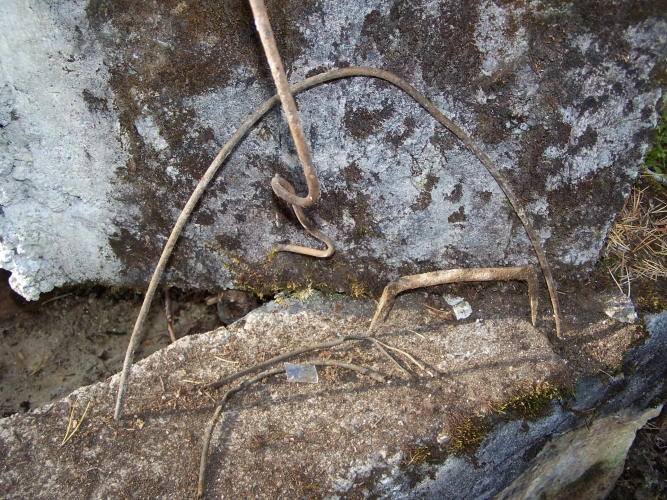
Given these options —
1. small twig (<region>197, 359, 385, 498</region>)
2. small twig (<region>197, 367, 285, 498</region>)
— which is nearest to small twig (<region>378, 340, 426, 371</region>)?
small twig (<region>197, 359, 385, 498</region>)

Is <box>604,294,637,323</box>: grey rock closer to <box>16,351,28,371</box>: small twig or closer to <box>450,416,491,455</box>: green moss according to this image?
<box>450,416,491,455</box>: green moss

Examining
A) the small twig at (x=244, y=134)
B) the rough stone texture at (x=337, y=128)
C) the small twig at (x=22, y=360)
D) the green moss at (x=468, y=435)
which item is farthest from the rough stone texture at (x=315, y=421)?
the small twig at (x=22, y=360)

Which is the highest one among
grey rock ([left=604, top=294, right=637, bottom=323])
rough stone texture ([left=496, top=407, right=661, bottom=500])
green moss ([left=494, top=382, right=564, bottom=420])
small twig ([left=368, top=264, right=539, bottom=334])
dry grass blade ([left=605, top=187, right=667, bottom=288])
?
small twig ([left=368, top=264, right=539, bottom=334])

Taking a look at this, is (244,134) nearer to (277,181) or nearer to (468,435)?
(277,181)

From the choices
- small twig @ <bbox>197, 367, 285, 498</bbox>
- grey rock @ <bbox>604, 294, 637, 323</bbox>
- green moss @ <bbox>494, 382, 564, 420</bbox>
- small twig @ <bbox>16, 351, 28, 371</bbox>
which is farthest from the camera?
small twig @ <bbox>16, 351, 28, 371</bbox>

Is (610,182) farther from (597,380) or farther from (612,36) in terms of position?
(597,380)

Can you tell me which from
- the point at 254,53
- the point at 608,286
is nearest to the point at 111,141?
the point at 254,53

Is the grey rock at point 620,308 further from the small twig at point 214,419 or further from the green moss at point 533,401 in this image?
the small twig at point 214,419
